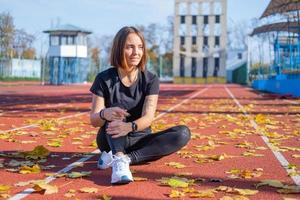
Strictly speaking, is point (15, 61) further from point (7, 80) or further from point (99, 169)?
point (99, 169)

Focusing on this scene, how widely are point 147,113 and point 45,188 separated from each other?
1318 millimetres

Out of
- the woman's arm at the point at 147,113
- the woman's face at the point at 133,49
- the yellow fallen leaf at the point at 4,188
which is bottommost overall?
the yellow fallen leaf at the point at 4,188

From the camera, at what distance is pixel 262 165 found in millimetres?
4965

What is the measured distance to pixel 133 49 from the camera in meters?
4.44

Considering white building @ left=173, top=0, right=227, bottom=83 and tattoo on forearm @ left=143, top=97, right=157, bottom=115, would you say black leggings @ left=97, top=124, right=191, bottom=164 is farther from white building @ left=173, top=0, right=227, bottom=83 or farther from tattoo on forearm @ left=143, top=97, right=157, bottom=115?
white building @ left=173, top=0, right=227, bottom=83

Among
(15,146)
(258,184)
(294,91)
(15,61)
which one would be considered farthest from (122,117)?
(15,61)

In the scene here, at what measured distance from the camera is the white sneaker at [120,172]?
3947 millimetres

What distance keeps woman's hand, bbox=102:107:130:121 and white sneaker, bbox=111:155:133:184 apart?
36cm

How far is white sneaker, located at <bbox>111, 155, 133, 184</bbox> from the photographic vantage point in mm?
3947

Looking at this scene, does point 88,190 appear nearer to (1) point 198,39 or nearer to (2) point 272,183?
(2) point 272,183

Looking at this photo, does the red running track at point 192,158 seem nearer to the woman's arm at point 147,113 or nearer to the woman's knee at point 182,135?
the woman's knee at point 182,135

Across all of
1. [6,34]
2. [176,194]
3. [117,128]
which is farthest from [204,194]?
[6,34]

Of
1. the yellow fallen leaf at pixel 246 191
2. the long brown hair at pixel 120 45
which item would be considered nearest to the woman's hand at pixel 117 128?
the long brown hair at pixel 120 45

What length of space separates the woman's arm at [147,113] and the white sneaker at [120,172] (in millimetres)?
442
